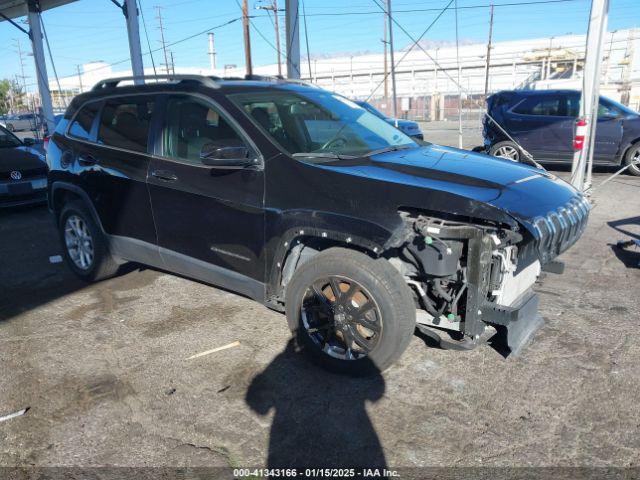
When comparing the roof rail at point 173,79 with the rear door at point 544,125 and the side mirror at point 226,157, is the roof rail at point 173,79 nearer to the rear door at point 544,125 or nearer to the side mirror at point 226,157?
the side mirror at point 226,157

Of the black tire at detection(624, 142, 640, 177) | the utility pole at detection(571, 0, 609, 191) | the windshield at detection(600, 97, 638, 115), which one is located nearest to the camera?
the utility pole at detection(571, 0, 609, 191)

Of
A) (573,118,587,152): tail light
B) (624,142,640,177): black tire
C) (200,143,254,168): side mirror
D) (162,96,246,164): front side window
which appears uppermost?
(162,96,246,164): front side window

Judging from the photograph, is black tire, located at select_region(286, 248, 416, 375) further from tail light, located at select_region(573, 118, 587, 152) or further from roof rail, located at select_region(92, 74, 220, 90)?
tail light, located at select_region(573, 118, 587, 152)

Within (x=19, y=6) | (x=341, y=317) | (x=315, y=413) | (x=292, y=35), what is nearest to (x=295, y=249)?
(x=341, y=317)

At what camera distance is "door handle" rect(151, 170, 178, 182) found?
3904 mm

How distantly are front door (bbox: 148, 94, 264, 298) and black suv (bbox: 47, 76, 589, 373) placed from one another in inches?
0.4

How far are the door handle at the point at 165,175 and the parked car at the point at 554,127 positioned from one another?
9.43 meters

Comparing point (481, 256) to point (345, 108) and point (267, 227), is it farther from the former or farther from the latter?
point (345, 108)

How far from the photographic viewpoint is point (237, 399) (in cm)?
312

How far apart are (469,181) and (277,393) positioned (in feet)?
5.79

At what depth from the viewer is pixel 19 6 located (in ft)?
50.4

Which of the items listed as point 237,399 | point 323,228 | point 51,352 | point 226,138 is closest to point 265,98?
point 226,138

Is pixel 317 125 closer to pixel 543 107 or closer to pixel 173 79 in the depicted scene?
pixel 173 79

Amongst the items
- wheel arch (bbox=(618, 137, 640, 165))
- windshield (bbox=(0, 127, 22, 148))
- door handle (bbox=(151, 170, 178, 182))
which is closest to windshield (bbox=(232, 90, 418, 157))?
door handle (bbox=(151, 170, 178, 182))
